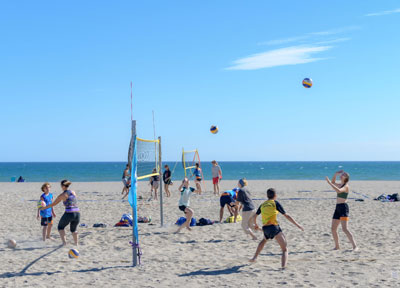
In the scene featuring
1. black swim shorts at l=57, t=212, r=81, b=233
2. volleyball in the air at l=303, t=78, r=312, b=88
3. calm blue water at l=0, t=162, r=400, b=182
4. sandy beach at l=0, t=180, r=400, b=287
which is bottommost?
calm blue water at l=0, t=162, r=400, b=182

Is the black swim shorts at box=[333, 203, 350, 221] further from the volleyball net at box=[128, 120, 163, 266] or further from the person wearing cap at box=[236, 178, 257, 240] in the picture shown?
the volleyball net at box=[128, 120, 163, 266]

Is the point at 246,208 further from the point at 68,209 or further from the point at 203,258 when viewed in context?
the point at 68,209

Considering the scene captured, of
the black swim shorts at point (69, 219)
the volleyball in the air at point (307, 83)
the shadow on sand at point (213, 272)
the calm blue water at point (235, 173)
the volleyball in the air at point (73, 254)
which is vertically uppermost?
the volleyball in the air at point (307, 83)

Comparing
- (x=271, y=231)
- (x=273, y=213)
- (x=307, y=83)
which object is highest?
(x=307, y=83)

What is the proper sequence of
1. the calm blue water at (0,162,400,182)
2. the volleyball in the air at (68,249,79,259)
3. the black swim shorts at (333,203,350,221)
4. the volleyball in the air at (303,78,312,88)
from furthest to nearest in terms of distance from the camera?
the calm blue water at (0,162,400,182)
the volleyball in the air at (303,78,312,88)
the black swim shorts at (333,203,350,221)
the volleyball in the air at (68,249,79,259)

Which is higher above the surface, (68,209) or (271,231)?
(68,209)

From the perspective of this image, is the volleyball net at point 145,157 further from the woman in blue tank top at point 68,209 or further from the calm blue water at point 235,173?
the calm blue water at point 235,173

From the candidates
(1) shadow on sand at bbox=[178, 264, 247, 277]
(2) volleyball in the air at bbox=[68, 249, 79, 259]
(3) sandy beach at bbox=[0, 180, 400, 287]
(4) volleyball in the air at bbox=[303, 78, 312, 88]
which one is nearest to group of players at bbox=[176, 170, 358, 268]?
(3) sandy beach at bbox=[0, 180, 400, 287]

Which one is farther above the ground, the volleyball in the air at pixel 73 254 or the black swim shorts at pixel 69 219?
the black swim shorts at pixel 69 219

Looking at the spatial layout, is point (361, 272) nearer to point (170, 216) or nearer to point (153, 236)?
point (153, 236)

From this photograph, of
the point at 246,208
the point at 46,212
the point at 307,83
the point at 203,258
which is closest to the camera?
the point at 203,258

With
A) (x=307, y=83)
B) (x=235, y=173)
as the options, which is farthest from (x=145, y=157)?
(x=235, y=173)

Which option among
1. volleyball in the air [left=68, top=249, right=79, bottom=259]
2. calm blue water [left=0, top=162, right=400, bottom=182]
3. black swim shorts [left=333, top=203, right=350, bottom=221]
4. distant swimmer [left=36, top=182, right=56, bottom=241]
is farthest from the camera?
calm blue water [left=0, top=162, right=400, bottom=182]

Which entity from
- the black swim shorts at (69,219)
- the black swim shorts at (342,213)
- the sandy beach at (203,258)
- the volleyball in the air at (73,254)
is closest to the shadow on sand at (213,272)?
the sandy beach at (203,258)
